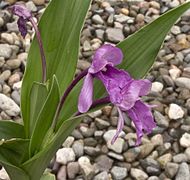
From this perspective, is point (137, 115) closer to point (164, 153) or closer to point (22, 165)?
point (22, 165)

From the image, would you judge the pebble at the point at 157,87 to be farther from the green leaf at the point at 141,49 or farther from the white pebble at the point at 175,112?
the green leaf at the point at 141,49

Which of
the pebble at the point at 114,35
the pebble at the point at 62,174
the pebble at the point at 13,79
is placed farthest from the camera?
the pebble at the point at 114,35

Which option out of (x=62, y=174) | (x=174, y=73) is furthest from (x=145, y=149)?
(x=174, y=73)

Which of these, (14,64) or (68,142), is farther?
(14,64)

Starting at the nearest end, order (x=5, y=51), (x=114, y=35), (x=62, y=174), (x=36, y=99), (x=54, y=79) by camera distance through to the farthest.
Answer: (x=54, y=79), (x=36, y=99), (x=62, y=174), (x=5, y=51), (x=114, y=35)

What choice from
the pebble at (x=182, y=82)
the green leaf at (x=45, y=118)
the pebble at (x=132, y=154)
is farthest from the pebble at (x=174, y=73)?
the green leaf at (x=45, y=118)

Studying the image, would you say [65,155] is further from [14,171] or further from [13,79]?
[14,171]

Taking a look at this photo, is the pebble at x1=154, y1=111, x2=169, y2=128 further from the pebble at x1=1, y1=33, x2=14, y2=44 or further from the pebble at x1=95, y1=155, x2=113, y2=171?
the pebble at x1=1, y1=33, x2=14, y2=44

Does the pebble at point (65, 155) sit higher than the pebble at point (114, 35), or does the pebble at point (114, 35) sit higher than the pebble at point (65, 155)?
the pebble at point (114, 35)
